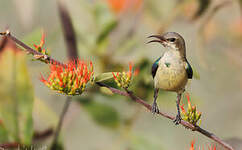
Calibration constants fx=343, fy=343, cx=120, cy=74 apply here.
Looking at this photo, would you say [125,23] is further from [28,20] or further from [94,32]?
[28,20]

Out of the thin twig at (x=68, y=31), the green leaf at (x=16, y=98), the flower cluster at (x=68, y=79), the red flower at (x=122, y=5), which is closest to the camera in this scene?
the flower cluster at (x=68, y=79)

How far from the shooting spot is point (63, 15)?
49 centimetres

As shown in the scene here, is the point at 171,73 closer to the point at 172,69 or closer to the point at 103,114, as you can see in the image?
the point at 172,69

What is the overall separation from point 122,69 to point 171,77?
285 millimetres

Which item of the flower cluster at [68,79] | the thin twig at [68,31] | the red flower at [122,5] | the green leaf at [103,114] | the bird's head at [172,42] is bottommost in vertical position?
the green leaf at [103,114]

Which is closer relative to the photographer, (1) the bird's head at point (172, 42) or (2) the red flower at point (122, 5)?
(1) the bird's head at point (172, 42)

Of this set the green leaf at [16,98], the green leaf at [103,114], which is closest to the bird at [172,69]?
the green leaf at [16,98]

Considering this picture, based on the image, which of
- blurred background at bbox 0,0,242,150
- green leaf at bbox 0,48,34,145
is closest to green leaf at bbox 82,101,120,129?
blurred background at bbox 0,0,242,150

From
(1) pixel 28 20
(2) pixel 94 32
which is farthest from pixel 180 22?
(1) pixel 28 20

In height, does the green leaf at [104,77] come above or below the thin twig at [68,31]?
below

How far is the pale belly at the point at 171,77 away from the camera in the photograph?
0.23m

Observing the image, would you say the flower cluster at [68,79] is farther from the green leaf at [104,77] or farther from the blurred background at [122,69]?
the blurred background at [122,69]

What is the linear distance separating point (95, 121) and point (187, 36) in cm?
22

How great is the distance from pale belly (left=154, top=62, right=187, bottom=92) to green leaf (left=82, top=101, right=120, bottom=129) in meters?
0.31
